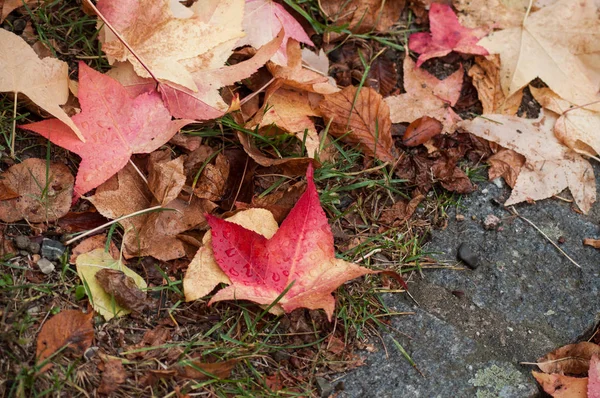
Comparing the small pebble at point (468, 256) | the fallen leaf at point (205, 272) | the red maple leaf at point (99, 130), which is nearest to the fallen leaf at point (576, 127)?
the small pebble at point (468, 256)

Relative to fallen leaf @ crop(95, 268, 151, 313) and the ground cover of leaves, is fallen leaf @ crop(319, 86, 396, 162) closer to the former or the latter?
the ground cover of leaves

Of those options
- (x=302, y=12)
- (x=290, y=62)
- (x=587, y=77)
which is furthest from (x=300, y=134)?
(x=587, y=77)

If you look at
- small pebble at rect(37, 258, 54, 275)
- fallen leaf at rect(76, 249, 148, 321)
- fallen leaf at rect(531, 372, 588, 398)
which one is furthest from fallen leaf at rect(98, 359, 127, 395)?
fallen leaf at rect(531, 372, 588, 398)

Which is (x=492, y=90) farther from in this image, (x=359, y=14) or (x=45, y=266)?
(x=45, y=266)

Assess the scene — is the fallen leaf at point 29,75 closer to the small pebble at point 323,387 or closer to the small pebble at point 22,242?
the small pebble at point 22,242

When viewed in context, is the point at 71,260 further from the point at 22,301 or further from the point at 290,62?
the point at 290,62

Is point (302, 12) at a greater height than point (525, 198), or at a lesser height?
greater

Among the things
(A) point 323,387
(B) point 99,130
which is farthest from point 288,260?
(B) point 99,130
